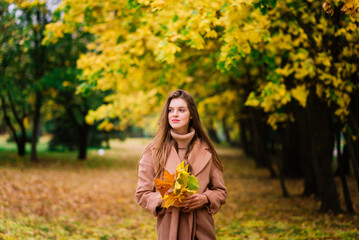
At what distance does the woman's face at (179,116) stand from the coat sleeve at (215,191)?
1.41 ft

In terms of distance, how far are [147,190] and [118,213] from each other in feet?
21.3

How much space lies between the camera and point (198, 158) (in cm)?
275

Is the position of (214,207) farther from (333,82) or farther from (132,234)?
(132,234)

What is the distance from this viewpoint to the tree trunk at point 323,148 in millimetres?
7453

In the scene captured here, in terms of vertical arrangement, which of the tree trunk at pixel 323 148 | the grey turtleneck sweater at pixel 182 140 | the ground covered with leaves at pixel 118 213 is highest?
the grey turtleneck sweater at pixel 182 140

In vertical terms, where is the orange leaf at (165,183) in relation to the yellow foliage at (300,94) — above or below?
below

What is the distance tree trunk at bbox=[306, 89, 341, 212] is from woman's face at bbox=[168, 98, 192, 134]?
5341 mm

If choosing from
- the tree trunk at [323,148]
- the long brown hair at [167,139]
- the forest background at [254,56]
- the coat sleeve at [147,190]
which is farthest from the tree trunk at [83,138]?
the coat sleeve at [147,190]

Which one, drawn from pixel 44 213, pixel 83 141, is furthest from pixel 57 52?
pixel 44 213

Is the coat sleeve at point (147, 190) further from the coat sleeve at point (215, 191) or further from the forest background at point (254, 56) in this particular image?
the forest background at point (254, 56)

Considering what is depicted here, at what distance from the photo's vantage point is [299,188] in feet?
38.8

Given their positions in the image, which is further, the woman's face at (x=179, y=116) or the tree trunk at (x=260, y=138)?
the tree trunk at (x=260, y=138)

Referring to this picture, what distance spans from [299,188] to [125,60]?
8.49 meters

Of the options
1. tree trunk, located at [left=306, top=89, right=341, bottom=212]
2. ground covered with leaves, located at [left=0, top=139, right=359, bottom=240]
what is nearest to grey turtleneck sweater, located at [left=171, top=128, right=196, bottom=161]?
ground covered with leaves, located at [left=0, top=139, right=359, bottom=240]
